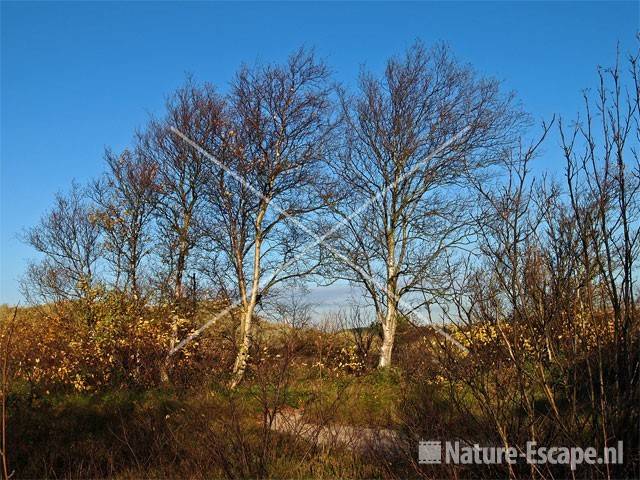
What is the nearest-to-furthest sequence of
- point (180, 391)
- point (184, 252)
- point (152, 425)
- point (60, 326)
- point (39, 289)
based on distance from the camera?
point (152, 425)
point (180, 391)
point (60, 326)
point (184, 252)
point (39, 289)

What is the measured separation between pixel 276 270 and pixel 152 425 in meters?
7.35

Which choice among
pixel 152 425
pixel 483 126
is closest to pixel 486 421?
pixel 152 425

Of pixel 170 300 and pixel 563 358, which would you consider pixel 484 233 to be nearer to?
pixel 563 358

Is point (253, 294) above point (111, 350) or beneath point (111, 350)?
above

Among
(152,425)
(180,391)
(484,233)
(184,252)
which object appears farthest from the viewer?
(184,252)

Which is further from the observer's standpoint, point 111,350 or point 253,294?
point 253,294

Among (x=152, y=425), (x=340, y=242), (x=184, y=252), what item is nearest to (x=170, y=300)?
(x=184, y=252)

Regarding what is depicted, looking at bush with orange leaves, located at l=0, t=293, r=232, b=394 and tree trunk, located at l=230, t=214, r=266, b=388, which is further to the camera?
tree trunk, located at l=230, t=214, r=266, b=388

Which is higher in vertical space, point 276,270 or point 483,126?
point 483,126

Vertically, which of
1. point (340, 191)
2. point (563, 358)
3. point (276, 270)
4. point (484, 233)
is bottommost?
point (563, 358)

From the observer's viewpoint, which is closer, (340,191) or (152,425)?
(152,425)

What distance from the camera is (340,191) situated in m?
15.6

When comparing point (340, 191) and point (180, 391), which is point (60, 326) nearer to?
point (180, 391)

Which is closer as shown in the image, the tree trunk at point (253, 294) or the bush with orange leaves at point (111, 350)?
the bush with orange leaves at point (111, 350)
